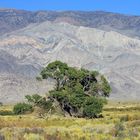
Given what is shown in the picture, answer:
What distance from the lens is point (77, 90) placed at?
73000mm

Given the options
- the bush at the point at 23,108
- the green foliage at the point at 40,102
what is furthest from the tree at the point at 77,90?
the bush at the point at 23,108

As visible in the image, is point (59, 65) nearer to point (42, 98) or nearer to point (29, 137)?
point (42, 98)

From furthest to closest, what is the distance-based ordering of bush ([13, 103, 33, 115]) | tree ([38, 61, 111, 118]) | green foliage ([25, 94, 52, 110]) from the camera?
bush ([13, 103, 33, 115]), green foliage ([25, 94, 52, 110]), tree ([38, 61, 111, 118])

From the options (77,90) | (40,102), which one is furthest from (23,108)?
(77,90)

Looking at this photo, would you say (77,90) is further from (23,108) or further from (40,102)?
(23,108)

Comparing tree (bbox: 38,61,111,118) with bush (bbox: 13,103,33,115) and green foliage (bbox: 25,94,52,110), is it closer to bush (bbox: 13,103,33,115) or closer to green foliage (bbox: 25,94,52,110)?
green foliage (bbox: 25,94,52,110)

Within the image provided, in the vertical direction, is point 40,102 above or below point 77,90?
below

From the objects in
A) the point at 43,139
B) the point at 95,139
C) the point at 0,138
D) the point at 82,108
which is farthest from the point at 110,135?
the point at 82,108

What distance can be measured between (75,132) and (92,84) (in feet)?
143

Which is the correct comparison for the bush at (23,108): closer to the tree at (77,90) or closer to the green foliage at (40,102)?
the green foliage at (40,102)

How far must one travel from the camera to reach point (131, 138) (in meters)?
28.2

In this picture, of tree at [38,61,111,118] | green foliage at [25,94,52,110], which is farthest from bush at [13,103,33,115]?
tree at [38,61,111,118]

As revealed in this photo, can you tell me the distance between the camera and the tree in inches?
2822

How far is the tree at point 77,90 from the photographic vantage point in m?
71.7
